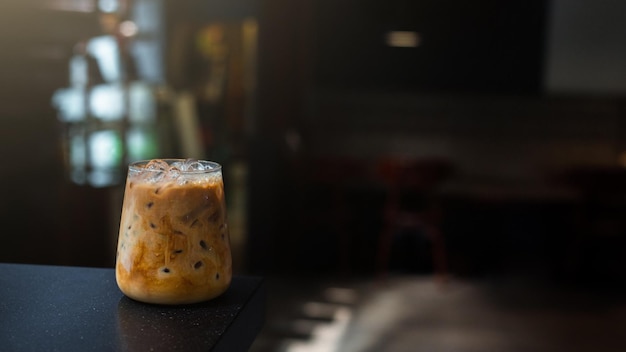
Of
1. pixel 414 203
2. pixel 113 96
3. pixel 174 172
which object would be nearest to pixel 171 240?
pixel 174 172

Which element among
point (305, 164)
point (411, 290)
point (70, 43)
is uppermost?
point (70, 43)

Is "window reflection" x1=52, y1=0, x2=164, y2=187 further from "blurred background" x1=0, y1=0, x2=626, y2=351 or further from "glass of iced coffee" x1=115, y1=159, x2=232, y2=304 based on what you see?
"glass of iced coffee" x1=115, y1=159, x2=232, y2=304

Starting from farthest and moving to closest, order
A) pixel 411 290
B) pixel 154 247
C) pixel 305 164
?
pixel 305 164 < pixel 411 290 < pixel 154 247

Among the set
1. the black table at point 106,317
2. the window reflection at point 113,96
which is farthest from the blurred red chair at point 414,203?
the black table at point 106,317

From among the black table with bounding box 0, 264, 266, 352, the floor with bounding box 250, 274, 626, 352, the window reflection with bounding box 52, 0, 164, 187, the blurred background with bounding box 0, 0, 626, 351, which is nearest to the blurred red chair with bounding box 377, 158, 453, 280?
the blurred background with bounding box 0, 0, 626, 351

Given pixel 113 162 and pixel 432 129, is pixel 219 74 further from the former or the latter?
pixel 432 129

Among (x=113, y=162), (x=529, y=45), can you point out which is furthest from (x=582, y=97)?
(x=113, y=162)

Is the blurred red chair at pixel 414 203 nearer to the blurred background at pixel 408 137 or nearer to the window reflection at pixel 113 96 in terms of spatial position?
the blurred background at pixel 408 137
